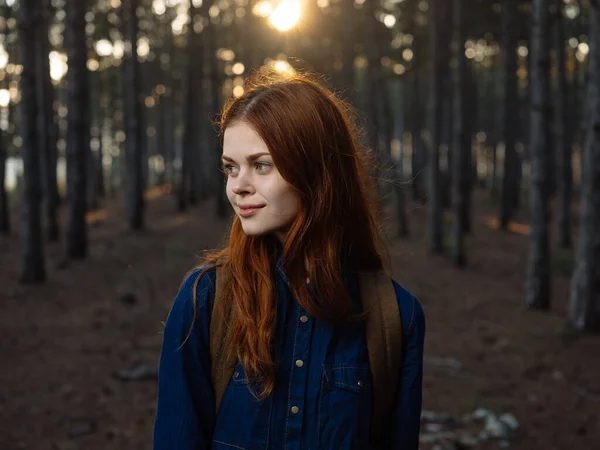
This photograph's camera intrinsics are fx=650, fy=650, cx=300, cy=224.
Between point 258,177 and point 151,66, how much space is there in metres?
31.5

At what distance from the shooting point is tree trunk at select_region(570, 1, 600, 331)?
8.64 metres

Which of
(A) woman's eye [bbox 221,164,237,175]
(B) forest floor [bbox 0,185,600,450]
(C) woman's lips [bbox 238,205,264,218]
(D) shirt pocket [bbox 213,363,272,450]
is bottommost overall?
(B) forest floor [bbox 0,185,600,450]

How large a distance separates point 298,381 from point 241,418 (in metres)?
0.22

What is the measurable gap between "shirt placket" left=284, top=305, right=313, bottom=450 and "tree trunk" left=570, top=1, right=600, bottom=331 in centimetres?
777

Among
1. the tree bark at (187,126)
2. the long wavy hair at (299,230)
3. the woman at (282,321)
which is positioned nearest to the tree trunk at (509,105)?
the tree bark at (187,126)

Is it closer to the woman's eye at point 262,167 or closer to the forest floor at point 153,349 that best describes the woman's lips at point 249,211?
the woman's eye at point 262,167

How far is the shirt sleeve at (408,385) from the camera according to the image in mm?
2133

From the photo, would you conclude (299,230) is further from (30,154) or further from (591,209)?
(30,154)

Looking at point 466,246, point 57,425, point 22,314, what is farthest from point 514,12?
point 57,425

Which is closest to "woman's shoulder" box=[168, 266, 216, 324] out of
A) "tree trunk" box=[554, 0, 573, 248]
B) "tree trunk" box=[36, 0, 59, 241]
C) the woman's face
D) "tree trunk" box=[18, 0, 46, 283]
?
the woman's face

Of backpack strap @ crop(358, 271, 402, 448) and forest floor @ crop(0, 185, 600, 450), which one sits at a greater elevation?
backpack strap @ crop(358, 271, 402, 448)

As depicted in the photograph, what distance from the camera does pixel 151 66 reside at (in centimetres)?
3175

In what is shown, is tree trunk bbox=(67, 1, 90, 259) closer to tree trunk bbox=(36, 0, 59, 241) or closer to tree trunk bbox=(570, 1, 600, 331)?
tree trunk bbox=(36, 0, 59, 241)

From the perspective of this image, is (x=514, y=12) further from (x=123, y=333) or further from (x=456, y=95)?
(x=123, y=333)
